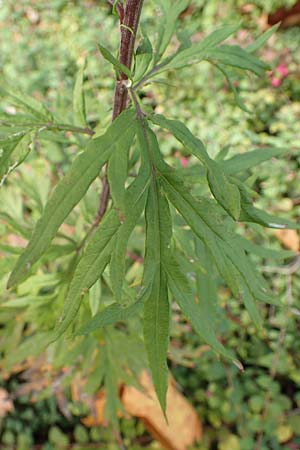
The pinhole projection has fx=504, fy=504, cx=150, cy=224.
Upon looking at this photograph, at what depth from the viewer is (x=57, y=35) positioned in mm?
3174

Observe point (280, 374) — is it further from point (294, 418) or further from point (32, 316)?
point (32, 316)

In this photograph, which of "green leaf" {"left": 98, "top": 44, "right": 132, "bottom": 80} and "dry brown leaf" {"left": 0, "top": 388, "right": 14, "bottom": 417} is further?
"dry brown leaf" {"left": 0, "top": 388, "right": 14, "bottom": 417}

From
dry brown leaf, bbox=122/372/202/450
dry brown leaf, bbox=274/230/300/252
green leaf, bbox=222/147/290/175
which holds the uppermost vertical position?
dry brown leaf, bbox=274/230/300/252

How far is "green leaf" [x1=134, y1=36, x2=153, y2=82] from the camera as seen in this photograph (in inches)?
35.6

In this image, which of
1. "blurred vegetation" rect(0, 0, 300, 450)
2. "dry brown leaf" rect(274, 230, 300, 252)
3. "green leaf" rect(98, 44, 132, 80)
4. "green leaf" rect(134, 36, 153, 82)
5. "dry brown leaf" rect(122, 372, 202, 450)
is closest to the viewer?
"green leaf" rect(98, 44, 132, 80)

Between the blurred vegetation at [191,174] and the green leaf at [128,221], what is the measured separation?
0.39 metres

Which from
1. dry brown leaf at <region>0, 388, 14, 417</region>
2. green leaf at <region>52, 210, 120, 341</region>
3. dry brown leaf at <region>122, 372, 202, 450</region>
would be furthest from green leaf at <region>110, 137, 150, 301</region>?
dry brown leaf at <region>0, 388, 14, 417</region>

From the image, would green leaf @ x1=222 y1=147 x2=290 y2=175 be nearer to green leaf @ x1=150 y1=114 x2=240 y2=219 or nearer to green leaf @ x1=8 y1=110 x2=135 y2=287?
green leaf @ x1=150 y1=114 x2=240 y2=219

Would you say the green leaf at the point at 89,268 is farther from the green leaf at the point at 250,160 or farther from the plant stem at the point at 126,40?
the green leaf at the point at 250,160

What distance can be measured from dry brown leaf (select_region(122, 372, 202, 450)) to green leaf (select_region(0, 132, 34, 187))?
1.47 m

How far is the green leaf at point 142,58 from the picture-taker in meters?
0.90

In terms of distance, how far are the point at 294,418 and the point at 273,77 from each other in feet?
5.95

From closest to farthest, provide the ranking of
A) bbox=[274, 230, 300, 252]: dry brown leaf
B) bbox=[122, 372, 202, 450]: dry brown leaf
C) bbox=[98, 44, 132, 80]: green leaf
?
bbox=[98, 44, 132, 80]: green leaf → bbox=[122, 372, 202, 450]: dry brown leaf → bbox=[274, 230, 300, 252]: dry brown leaf

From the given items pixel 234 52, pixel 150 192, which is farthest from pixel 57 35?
pixel 150 192
